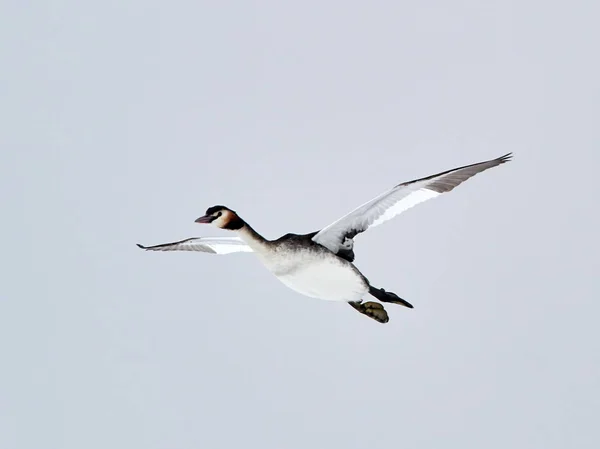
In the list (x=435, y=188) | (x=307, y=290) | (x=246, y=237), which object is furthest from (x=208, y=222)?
(x=435, y=188)

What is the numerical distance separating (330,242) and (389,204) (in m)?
1.55

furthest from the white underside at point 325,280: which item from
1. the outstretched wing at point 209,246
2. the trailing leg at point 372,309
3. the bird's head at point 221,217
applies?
the outstretched wing at point 209,246

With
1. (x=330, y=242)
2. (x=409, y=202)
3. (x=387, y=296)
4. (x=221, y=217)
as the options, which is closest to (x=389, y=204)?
(x=409, y=202)

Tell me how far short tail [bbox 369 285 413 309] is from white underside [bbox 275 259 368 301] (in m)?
0.25

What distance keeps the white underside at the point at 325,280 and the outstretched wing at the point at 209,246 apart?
169 centimetres

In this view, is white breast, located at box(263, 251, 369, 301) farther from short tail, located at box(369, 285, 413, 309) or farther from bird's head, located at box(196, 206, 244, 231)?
bird's head, located at box(196, 206, 244, 231)

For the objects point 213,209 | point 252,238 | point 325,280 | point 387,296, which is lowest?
A: point 387,296

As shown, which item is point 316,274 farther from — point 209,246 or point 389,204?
point 209,246

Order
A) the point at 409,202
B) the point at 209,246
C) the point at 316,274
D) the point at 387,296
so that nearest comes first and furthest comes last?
the point at 409,202 < the point at 316,274 < the point at 387,296 < the point at 209,246

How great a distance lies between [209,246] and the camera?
2542cm

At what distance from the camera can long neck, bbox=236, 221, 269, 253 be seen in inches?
875

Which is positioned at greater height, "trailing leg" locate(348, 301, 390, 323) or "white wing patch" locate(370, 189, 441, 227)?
"white wing patch" locate(370, 189, 441, 227)

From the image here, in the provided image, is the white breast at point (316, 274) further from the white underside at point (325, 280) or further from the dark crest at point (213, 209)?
the dark crest at point (213, 209)

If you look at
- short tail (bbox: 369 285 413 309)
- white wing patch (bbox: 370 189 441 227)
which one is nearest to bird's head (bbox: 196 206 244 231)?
white wing patch (bbox: 370 189 441 227)
